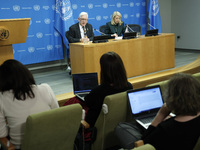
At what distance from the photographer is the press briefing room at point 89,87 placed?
1623mm

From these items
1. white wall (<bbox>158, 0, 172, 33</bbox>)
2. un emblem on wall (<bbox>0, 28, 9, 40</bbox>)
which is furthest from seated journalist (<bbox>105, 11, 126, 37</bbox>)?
white wall (<bbox>158, 0, 172, 33</bbox>)

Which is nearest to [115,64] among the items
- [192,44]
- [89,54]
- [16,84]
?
[16,84]

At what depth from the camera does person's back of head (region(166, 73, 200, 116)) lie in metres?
1.54

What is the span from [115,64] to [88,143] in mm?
818

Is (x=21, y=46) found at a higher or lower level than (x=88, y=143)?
higher

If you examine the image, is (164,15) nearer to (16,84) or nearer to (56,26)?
(56,26)

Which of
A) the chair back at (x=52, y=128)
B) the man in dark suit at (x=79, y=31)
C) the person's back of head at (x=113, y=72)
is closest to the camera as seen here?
the chair back at (x=52, y=128)

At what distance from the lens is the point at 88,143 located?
2.42 meters

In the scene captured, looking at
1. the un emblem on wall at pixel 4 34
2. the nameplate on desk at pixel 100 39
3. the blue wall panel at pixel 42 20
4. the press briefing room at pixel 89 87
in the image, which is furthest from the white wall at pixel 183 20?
the un emblem on wall at pixel 4 34

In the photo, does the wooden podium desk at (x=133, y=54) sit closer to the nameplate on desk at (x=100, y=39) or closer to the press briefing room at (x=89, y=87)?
the press briefing room at (x=89, y=87)

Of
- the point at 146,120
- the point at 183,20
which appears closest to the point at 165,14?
the point at 183,20

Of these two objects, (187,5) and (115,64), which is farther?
(187,5)

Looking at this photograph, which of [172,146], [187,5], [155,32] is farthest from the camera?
[187,5]

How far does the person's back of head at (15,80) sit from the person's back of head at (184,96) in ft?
3.67
